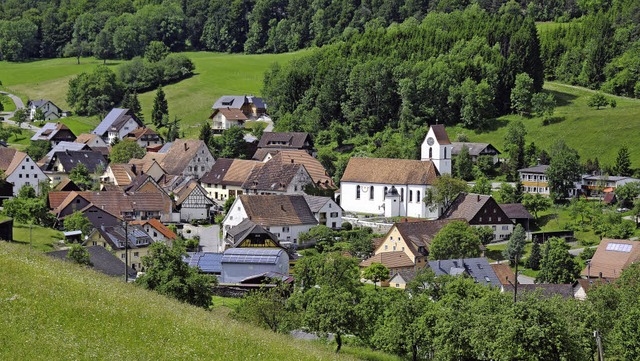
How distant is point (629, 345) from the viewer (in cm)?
3584

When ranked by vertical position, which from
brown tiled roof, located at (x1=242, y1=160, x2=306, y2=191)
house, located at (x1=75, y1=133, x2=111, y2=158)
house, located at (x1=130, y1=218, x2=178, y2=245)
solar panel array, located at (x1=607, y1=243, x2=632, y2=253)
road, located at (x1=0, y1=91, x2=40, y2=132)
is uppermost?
solar panel array, located at (x1=607, y1=243, x2=632, y2=253)

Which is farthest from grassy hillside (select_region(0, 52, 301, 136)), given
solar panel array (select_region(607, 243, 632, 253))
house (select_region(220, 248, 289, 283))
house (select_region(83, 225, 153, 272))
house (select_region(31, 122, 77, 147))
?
solar panel array (select_region(607, 243, 632, 253))

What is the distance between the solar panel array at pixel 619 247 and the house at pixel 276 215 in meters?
21.2

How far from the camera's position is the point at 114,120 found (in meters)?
113

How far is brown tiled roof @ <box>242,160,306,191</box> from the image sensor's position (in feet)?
261

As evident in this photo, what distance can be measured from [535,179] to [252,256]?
2995 centimetres

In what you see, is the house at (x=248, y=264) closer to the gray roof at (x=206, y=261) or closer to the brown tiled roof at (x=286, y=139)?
the gray roof at (x=206, y=261)

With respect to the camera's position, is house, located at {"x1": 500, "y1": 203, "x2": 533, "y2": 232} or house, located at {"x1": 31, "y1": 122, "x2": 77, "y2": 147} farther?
house, located at {"x1": 31, "y1": 122, "x2": 77, "y2": 147}

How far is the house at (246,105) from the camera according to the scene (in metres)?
120

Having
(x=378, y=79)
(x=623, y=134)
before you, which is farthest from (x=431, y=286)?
Answer: (x=378, y=79)

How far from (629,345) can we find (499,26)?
81.4 meters

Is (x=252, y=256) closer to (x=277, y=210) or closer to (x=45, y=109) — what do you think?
(x=277, y=210)

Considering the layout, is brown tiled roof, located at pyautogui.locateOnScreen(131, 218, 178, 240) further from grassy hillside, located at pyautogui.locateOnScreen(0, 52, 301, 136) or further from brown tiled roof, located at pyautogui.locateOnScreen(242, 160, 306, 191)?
grassy hillside, located at pyautogui.locateOnScreen(0, 52, 301, 136)

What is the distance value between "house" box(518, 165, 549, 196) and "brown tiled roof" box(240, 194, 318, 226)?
1882 cm
